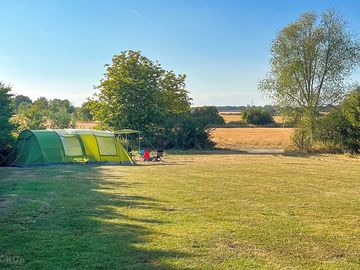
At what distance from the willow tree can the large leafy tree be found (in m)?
10.5

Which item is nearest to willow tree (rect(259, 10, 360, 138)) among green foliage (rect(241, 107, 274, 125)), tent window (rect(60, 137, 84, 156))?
tent window (rect(60, 137, 84, 156))

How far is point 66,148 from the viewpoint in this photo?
20.2 meters

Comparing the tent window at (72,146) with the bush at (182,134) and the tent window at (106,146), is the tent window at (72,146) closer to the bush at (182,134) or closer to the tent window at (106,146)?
the tent window at (106,146)

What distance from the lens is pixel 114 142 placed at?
71.1ft

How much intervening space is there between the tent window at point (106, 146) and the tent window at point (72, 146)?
1.08 metres

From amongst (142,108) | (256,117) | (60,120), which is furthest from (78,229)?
(256,117)

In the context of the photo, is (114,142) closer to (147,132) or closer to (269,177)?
(269,177)

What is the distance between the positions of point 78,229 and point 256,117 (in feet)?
221

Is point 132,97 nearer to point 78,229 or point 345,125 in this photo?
point 345,125

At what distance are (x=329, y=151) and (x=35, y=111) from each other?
24.0m

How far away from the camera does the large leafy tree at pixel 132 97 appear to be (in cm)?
3269

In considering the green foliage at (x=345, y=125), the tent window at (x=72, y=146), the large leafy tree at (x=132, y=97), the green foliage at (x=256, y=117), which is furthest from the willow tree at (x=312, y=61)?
the green foliage at (x=256, y=117)

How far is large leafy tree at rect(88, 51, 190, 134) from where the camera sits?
32688mm

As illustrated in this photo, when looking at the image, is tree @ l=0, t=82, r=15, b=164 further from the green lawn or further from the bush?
the bush
